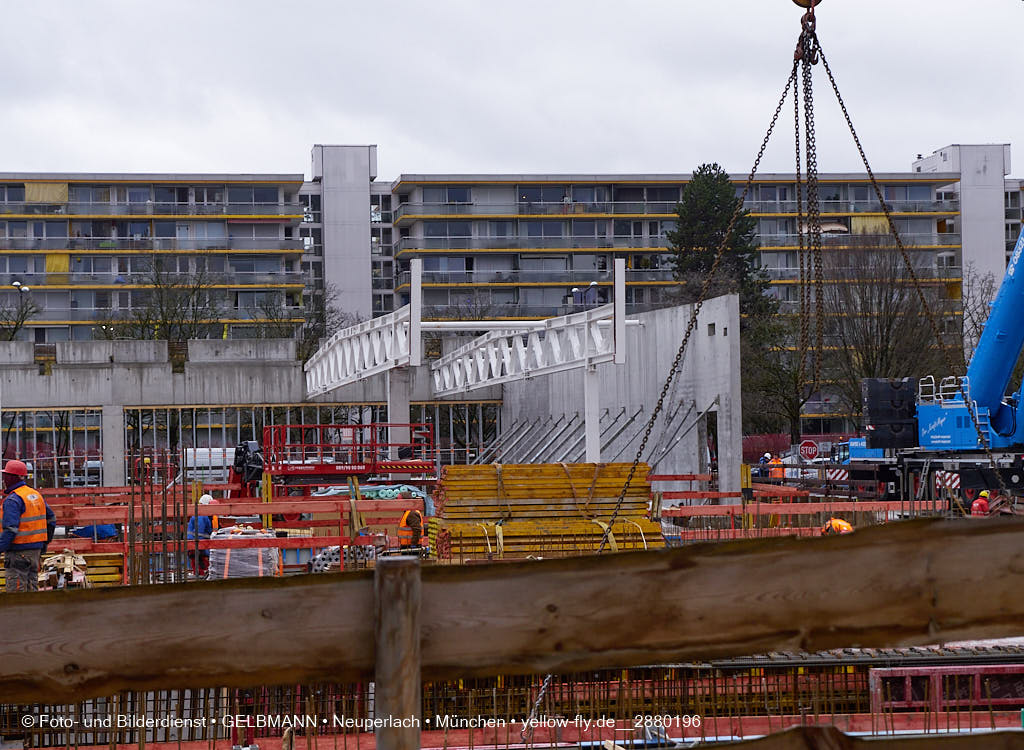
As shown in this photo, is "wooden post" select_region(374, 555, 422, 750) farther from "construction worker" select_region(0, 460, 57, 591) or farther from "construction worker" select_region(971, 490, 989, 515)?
"construction worker" select_region(971, 490, 989, 515)

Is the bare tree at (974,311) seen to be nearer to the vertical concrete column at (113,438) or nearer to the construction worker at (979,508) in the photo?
the construction worker at (979,508)

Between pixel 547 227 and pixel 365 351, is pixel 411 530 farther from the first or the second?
pixel 547 227

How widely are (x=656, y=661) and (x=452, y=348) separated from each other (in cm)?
4069

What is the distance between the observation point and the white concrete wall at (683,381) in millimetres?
29266

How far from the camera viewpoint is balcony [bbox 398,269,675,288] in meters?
80.1


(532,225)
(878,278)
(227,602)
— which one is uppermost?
(532,225)

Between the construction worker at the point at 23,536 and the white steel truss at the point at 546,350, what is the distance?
1463cm

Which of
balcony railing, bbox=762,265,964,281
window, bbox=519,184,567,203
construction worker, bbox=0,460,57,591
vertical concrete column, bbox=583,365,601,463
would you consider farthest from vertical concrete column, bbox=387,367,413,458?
window, bbox=519,184,567,203

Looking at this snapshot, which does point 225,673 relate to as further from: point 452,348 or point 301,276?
point 301,276

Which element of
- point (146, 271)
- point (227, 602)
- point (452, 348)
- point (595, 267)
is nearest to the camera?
point (227, 602)

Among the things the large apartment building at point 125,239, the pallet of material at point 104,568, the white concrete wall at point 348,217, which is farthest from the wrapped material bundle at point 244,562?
the white concrete wall at point 348,217

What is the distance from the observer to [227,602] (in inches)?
110

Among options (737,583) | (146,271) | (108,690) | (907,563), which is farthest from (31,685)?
(146,271)

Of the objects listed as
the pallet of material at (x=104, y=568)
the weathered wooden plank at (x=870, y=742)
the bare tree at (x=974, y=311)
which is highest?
the bare tree at (x=974, y=311)
